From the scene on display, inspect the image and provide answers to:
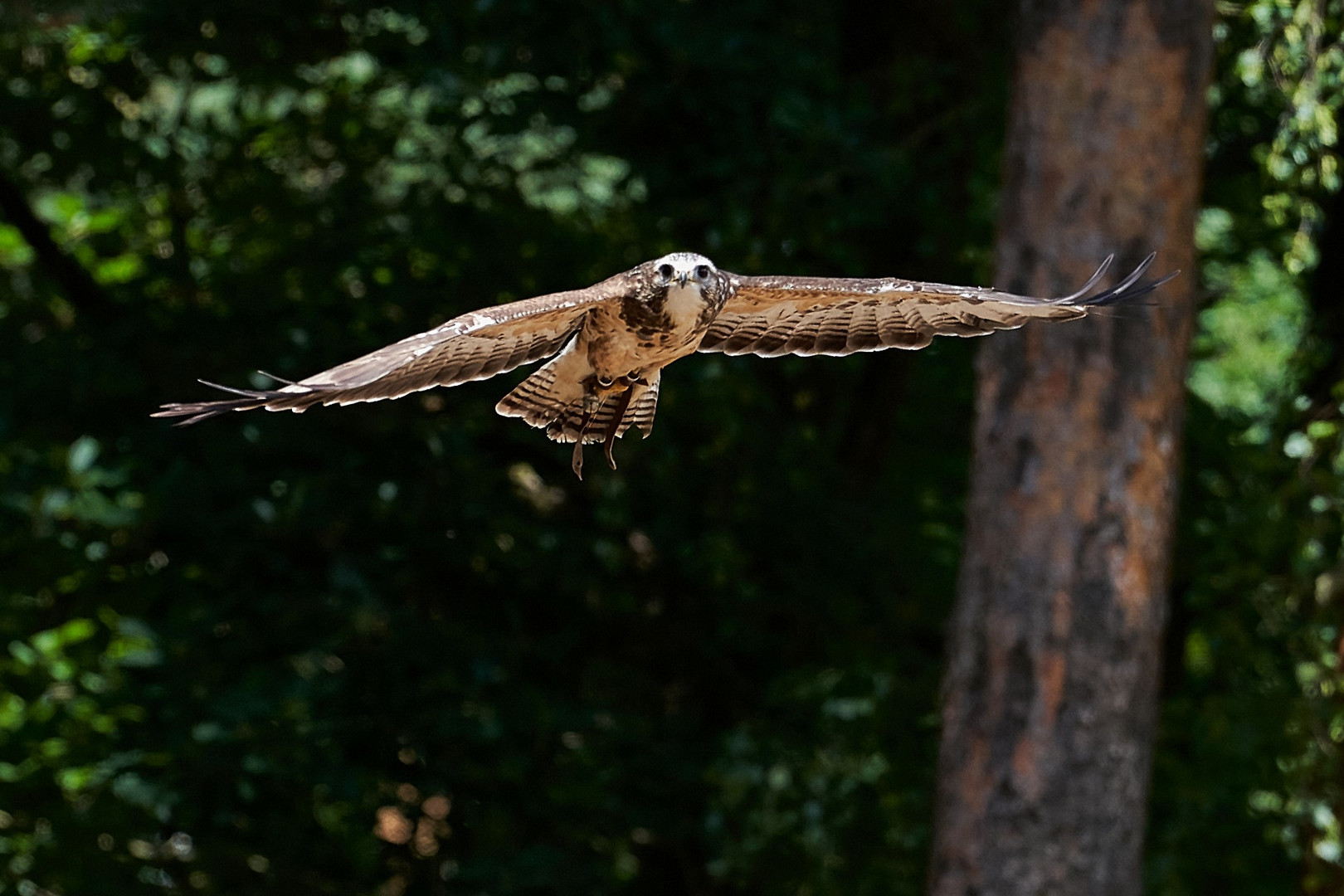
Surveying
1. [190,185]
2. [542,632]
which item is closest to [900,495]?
[542,632]

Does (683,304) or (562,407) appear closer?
(683,304)

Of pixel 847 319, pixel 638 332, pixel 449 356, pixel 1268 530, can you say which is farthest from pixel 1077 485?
pixel 449 356

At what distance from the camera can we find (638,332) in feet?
11.1

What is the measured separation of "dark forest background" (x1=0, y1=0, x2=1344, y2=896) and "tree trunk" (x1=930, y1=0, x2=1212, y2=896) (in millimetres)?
549

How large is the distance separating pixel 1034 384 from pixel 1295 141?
1.00m

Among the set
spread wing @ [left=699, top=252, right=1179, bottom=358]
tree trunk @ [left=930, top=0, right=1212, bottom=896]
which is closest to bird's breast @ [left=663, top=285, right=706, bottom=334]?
spread wing @ [left=699, top=252, right=1179, bottom=358]

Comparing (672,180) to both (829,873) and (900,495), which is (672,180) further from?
(829,873)

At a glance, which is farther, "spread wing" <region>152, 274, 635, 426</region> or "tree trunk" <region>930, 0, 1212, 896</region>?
"tree trunk" <region>930, 0, 1212, 896</region>

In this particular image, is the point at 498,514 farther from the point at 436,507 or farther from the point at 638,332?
the point at 638,332

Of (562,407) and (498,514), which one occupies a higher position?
(562,407)

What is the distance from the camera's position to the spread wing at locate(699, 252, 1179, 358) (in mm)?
3637

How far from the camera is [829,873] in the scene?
578cm

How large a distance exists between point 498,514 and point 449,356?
227 cm

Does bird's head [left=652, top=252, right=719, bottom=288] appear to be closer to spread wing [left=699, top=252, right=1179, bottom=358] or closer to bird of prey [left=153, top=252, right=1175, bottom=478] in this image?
bird of prey [left=153, top=252, right=1175, bottom=478]
